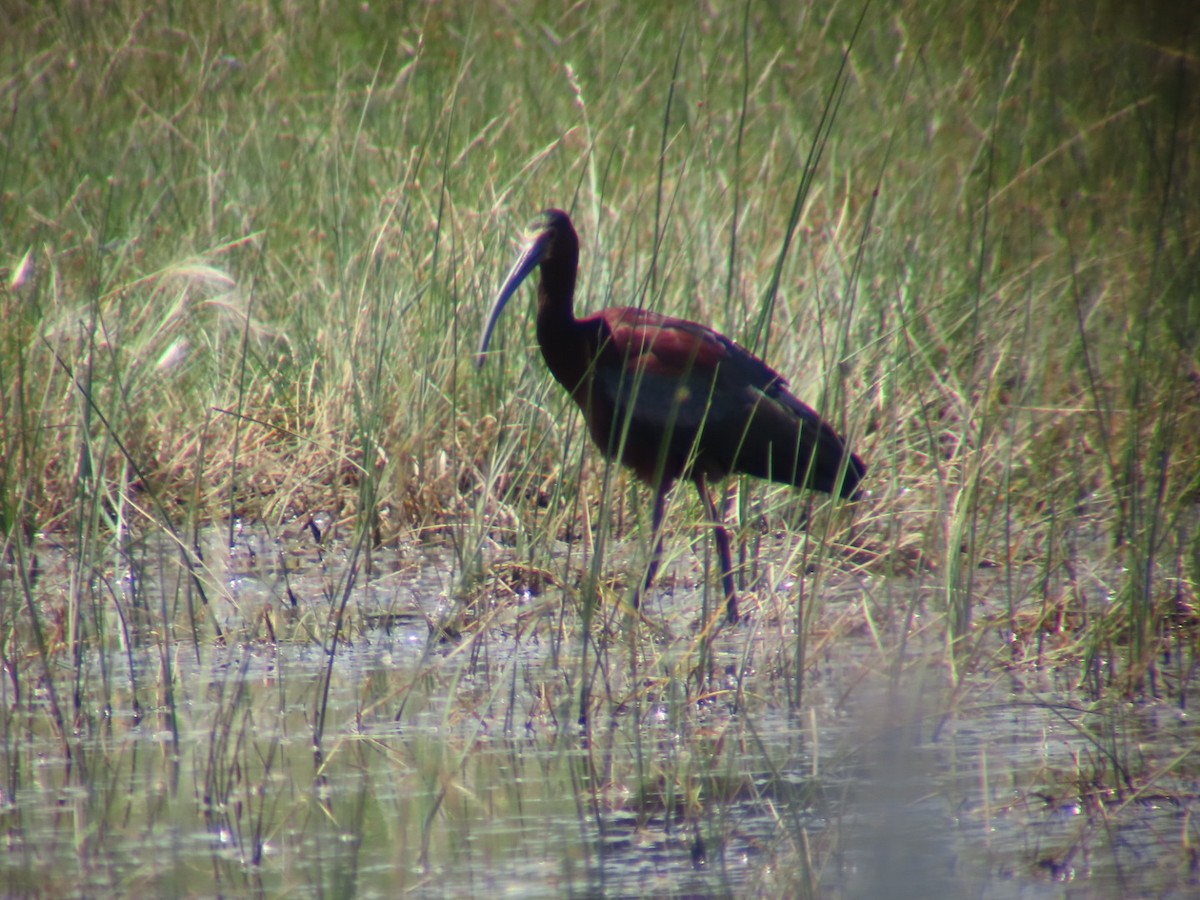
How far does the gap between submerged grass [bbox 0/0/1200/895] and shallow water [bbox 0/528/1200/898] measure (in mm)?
22

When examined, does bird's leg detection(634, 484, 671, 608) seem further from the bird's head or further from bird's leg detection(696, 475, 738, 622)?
the bird's head

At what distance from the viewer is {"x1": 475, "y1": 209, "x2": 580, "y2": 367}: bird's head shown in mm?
4879

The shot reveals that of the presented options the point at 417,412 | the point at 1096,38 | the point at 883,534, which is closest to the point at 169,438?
the point at 417,412

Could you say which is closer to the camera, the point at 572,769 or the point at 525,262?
the point at 572,769

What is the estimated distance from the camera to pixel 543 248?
4.91 metres

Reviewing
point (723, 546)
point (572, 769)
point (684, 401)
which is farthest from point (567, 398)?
point (572, 769)

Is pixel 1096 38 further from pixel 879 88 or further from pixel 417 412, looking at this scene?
pixel 417 412

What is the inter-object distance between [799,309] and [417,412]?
4.32 feet

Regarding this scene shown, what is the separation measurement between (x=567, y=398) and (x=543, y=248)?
645 mm

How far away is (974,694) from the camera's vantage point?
11.3 feet

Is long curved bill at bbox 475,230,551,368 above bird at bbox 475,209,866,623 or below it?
above

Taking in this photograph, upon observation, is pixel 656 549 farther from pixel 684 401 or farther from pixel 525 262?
pixel 525 262

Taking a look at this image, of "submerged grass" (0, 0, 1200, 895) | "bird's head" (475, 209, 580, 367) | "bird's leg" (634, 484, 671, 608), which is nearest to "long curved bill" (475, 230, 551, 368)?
"bird's head" (475, 209, 580, 367)

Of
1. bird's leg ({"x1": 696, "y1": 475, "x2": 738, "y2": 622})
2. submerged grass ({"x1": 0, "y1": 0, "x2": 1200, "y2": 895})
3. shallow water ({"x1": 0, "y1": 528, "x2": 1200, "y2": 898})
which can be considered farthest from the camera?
bird's leg ({"x1": 696, "y1": 475, "x2": 738, "y2": 622})
